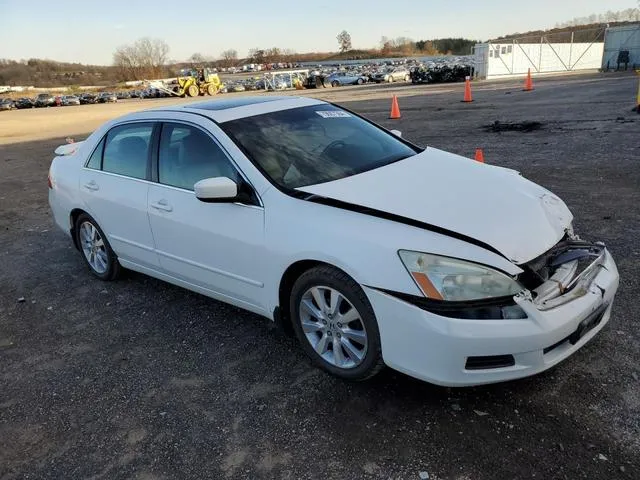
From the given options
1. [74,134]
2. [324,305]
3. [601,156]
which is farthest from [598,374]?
[74,134]

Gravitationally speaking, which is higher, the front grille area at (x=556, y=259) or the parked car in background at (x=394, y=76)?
the front grille area at (x=556, y=259)

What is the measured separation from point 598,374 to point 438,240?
1285 millimetres

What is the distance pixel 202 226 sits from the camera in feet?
11.9

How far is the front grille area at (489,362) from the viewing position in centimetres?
259

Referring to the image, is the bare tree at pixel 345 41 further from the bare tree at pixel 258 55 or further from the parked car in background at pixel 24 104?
the parked car in background at pixel 24 104

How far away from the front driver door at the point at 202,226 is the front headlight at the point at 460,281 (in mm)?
1127

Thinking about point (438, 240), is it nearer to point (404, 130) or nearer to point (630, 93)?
point (404, 130)

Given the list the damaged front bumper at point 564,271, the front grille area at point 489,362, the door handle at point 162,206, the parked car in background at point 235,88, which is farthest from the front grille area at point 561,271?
the parked car in background at point 235,88

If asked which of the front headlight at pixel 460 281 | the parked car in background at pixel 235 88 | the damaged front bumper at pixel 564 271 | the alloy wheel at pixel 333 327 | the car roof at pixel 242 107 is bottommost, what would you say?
the parked car in background at pixel 235 88

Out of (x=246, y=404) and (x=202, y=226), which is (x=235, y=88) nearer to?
(x=202, y=226)

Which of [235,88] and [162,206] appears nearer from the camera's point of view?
[162,206]

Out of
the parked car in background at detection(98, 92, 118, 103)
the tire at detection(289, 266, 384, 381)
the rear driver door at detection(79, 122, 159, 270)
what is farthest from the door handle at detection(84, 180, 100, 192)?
the parked car in background at detection(98, 92, 118, 103)

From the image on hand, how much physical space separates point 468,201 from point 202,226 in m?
1.77

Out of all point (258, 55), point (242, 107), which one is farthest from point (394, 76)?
point (258, 55)
